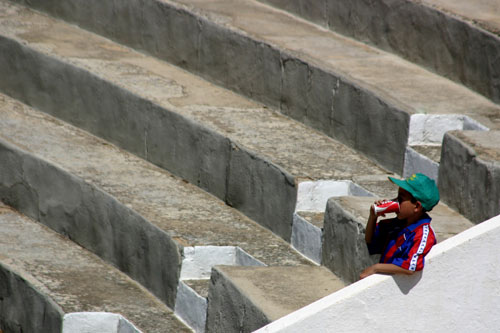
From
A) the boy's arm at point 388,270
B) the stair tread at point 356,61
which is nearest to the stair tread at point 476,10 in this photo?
the stair tread at point 356,61

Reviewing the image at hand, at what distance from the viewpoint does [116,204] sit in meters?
5.20

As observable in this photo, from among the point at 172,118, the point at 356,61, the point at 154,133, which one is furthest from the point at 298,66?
the point at 154,133

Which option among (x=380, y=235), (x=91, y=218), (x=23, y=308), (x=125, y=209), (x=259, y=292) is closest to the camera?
(x=380, y=235)

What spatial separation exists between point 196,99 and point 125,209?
4.06ft

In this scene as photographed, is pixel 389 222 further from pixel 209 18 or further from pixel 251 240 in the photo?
pixel 209 18

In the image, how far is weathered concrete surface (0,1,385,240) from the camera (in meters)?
5.18

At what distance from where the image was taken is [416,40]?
239 inches

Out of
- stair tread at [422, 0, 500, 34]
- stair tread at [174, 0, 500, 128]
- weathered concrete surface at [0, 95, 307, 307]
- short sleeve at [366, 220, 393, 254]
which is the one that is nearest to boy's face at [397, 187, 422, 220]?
short sleeve at [366, 220, 393, 254]

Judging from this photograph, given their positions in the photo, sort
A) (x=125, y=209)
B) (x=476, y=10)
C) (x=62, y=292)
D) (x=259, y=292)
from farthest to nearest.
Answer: (x=476, y=10), (x=125, y=209), (x=62, y=292), (x=259, y=292)

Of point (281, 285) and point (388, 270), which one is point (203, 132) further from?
point (388, 270)

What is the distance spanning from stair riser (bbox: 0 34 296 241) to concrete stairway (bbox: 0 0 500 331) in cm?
1

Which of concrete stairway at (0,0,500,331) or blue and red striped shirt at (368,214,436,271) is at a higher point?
blue and red striped shirt at (368,214,436,271)

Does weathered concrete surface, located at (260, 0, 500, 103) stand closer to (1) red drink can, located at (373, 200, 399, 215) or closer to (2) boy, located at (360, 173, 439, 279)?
(1) red drink can, located at (373, 200, 399, 215)

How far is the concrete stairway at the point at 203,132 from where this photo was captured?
4840 mm
